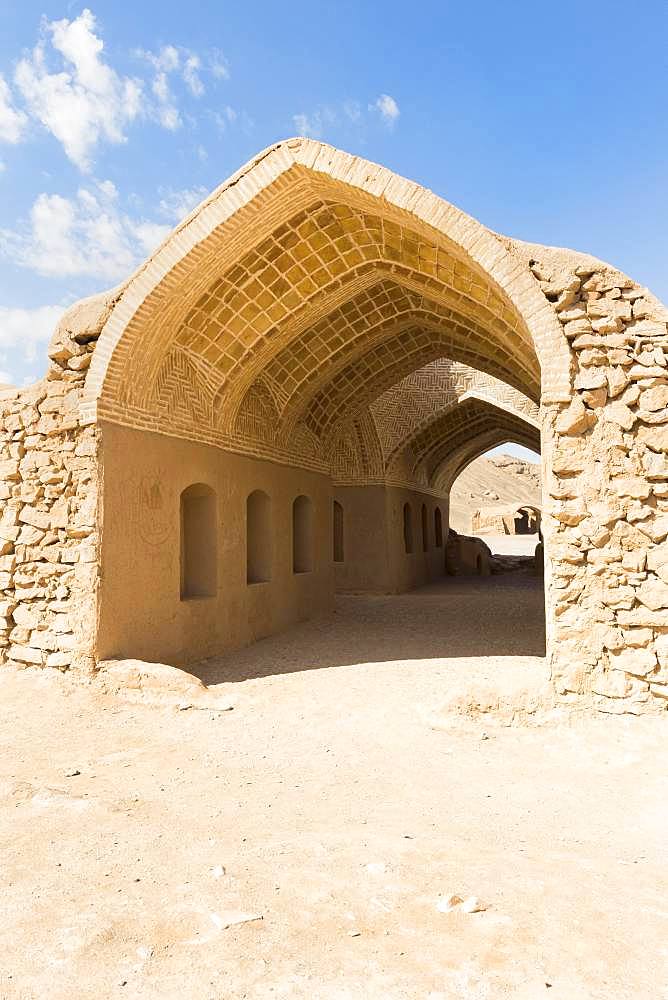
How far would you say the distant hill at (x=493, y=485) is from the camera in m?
42.6

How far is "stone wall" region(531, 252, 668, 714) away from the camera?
521cm

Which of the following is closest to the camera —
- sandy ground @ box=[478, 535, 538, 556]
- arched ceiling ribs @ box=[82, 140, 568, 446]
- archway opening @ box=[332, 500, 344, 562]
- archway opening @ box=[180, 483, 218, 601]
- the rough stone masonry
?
the rough stone masonry

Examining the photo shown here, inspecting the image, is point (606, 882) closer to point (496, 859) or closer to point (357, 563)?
point (496, 859)

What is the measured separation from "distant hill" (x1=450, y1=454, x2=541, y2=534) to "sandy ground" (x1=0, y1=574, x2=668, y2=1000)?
34845 mm

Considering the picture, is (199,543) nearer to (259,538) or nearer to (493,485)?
(259,538)

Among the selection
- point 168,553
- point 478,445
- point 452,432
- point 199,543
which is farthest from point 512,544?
point 168,553

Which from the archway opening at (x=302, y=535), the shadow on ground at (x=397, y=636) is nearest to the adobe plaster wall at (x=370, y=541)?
the shadow on ground at (x=397, y=636)

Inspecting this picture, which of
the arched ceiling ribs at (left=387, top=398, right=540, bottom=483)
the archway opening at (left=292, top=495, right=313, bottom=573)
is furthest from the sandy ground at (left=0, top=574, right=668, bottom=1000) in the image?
the arched ceiling ribs at (left=387, top=398, right=540, bottom=483)

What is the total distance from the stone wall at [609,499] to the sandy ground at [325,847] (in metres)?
0.43

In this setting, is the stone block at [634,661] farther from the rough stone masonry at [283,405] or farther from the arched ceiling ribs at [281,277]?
the arched ceiling ribs at [281,277]

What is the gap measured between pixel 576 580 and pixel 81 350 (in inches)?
199

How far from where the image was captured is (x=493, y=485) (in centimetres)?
4716

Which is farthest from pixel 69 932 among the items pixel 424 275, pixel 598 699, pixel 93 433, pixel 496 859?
pixel 424 275

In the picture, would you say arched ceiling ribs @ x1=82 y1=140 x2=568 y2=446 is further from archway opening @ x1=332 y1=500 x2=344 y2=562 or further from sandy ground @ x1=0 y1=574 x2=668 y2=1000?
archway opening @ x1=332 y1=500 x2=344 y2=562
